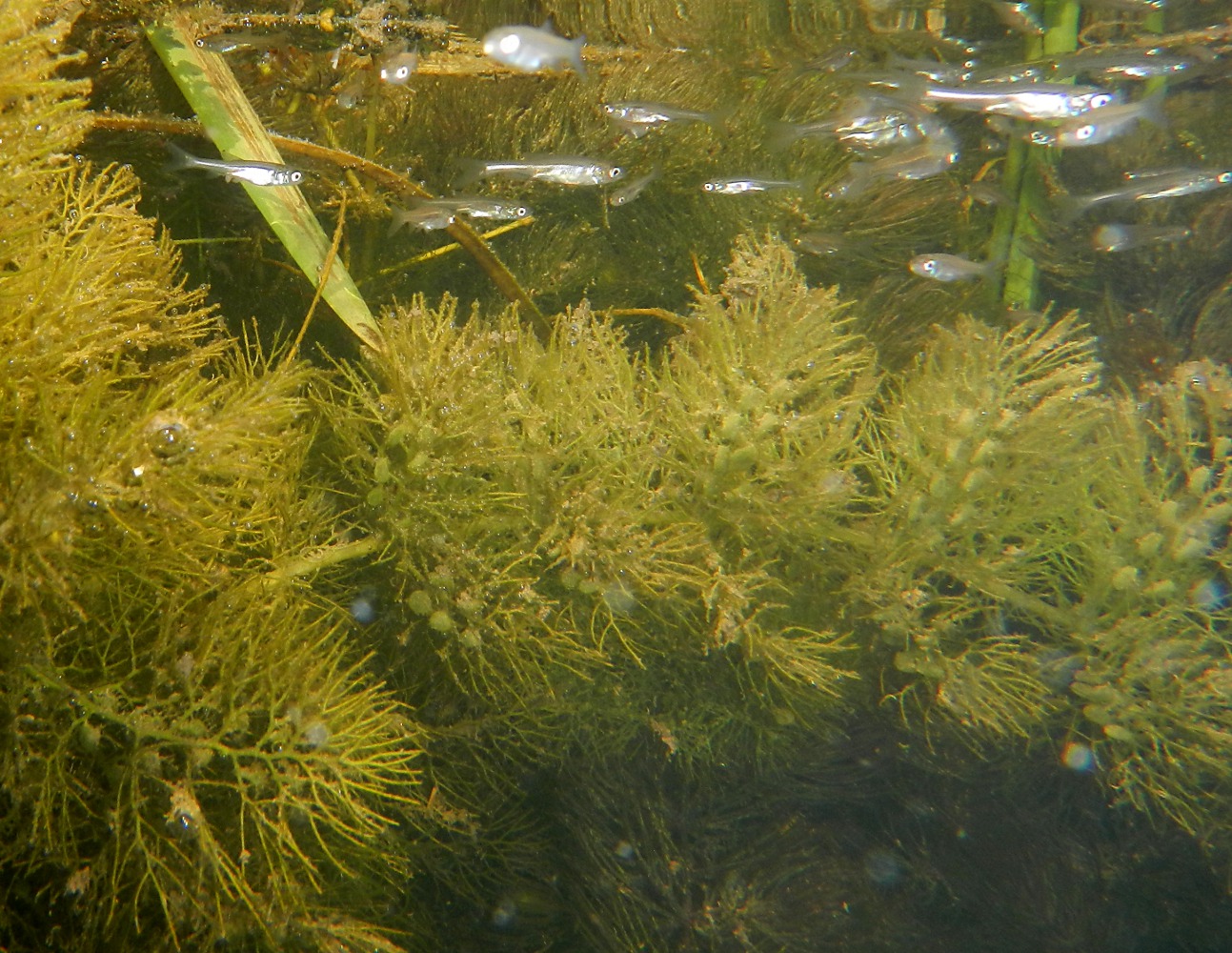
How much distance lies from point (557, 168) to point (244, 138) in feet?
4.74

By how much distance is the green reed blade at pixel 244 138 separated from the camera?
2.81 metres

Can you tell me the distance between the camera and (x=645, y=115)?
3.79m

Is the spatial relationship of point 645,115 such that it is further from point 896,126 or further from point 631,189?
point 896,126

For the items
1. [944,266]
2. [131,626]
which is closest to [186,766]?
[131,626]

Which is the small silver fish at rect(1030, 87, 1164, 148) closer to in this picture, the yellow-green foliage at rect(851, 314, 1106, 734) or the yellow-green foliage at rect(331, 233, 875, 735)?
the yellow-green foliage at rect(851, 314, 1106, 734)

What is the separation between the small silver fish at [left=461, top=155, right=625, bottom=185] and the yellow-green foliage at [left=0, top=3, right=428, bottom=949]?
5.37 ft

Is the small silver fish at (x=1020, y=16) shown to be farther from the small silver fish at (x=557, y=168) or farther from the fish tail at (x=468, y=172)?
the fish tail at (x=468, y=172)

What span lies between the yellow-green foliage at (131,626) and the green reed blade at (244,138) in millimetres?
452

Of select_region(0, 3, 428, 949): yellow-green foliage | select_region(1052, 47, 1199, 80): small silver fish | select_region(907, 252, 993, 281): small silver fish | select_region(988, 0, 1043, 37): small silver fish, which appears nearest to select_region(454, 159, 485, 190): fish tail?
select_region(0, 3, 428, 949): yellow-green foliage

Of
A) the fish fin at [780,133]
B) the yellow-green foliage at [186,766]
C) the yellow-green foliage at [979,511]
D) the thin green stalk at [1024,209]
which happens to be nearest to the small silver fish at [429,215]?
the yellow-green foliage at [186,766]

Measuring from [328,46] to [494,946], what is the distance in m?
4.75

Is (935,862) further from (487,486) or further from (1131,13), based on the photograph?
(1131,13)

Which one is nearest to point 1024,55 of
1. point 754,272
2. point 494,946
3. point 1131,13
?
point 1131,13

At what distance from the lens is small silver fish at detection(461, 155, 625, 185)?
11.5 ft
